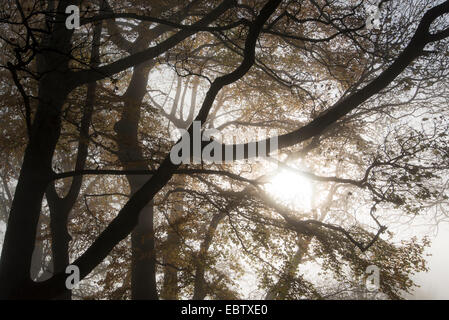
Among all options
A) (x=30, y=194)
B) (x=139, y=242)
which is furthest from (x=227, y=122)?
(x=30, y=194)

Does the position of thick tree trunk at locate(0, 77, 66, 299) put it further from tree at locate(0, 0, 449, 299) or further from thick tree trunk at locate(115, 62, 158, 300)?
thick tree trunk at locate(115, 62, 158, 300)

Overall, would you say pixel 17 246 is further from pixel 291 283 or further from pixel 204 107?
pixel 291 283

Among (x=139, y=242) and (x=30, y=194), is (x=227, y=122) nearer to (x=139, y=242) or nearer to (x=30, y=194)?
(x=139, y=242)

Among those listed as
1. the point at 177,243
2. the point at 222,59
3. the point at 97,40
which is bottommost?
the point at 177,243

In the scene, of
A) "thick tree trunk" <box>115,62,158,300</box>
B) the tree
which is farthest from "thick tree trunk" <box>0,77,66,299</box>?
"thick tree trunk" <box>115,62,158,300</box>

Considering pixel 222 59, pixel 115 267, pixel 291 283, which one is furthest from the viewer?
pixel 222 59

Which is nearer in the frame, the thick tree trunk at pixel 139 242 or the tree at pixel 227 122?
the tree at pixel 227 122

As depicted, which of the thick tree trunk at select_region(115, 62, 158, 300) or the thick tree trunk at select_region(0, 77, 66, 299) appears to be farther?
the thick tree trunk at select_region(115, 62, 158, 300)

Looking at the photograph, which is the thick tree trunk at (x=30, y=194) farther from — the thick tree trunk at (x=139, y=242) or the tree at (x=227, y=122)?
the thick tree trunk at (x=139, y=242)

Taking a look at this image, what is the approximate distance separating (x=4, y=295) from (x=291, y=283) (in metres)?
6.10

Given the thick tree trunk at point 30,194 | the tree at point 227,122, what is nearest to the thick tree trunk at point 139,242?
the tree at point 227,122

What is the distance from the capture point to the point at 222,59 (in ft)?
37.8
